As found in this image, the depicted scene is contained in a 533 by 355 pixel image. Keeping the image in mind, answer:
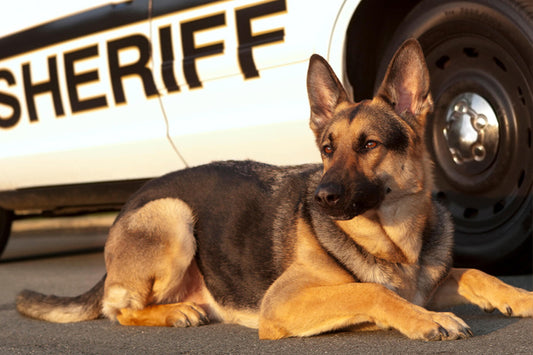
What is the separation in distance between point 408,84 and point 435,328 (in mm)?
1213

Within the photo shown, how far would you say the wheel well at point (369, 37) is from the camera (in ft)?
15.4

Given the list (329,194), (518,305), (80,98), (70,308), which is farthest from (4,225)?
(518,305)

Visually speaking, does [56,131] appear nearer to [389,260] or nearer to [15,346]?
[15,346]

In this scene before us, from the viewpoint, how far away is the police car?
444 centimetres

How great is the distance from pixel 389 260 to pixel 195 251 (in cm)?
106

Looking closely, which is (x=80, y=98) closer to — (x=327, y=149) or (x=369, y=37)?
(x=369, y=37)

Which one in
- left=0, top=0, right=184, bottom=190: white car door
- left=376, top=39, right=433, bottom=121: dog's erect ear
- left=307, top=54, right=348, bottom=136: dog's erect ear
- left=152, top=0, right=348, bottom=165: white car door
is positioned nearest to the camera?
left=376, top=39, right=433, bottom=121: dog's erect ear

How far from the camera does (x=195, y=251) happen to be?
416cm

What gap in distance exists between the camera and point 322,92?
4105 millimetres

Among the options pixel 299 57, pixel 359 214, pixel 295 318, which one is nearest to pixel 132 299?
pixel 295 318

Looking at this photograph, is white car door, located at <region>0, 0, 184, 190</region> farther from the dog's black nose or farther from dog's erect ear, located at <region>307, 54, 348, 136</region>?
the dog's black nose

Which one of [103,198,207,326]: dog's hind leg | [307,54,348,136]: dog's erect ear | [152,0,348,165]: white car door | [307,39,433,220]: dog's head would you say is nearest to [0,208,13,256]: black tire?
[152,0,348,165]: white car door

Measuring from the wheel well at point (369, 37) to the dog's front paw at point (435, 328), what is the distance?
6.04 feet

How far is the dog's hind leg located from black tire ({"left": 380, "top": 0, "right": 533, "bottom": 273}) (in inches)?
59.5
